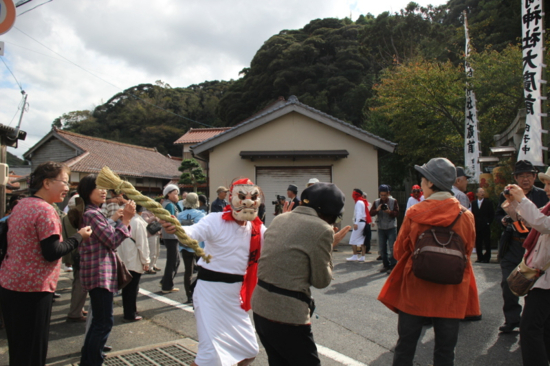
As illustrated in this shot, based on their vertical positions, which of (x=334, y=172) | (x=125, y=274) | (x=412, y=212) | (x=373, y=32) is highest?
(x=373, y=32)

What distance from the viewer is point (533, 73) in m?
9.88

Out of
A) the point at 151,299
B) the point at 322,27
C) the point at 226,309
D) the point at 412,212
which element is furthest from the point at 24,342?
the point at 322,27

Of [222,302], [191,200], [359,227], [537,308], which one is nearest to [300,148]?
[359,227]

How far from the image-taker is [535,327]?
303cm

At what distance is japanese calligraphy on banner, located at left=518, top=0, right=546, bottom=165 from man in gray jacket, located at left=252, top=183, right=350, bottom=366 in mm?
9481

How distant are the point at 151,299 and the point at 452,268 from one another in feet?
16.3

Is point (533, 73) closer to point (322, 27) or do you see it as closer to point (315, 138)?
point (315, 138)

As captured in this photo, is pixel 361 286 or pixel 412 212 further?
pixel 361 286

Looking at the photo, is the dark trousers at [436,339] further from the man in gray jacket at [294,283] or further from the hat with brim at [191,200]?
the hat with brim at [191,200]

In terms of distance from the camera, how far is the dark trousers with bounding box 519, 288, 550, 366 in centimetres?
301

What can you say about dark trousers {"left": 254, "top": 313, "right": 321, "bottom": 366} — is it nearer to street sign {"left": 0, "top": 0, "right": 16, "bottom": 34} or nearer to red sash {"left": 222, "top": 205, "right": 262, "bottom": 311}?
red sash {"left": 222, "top": 205, "right": 262, "bottom": 311}

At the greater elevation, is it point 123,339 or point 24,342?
point 24,342

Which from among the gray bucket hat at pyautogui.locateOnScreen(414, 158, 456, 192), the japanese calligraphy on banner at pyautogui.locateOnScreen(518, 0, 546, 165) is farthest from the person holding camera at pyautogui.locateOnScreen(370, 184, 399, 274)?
the gray bucket hat at pyautogui.locateOnScreen(414, 158, 456, 192)

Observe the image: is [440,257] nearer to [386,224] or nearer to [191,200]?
[191,200]
